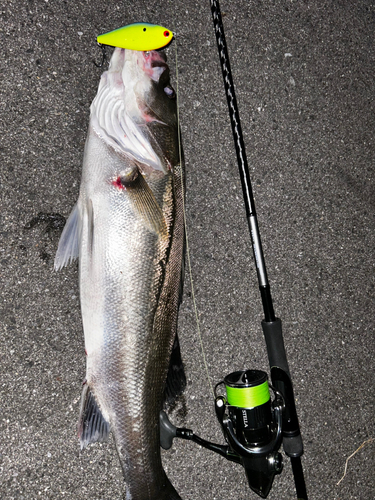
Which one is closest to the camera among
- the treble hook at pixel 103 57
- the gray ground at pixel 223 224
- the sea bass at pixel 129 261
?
the sea bass at pixel 129 261

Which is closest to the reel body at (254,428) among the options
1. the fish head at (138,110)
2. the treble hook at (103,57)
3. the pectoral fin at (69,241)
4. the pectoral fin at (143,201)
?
the pectoral fin at (143,201)

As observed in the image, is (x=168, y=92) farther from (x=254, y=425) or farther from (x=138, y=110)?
(x=254, y=425)

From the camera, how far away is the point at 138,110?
1877 millimetres

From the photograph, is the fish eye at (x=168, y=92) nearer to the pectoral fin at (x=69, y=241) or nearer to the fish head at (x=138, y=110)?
the fish head at (x=138, y=110)

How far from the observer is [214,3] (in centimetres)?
220

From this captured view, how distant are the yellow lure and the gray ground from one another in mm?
281

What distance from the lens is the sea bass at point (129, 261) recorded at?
1.75m

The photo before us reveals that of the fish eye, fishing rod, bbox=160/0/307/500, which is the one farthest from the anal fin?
the fish eye

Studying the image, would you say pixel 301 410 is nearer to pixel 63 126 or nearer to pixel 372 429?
pixel 372 429

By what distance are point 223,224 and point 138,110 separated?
78 centimetres

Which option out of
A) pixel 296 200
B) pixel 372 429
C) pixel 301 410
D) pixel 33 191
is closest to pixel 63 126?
pixel 33 191

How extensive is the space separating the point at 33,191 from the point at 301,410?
1813 millimetres

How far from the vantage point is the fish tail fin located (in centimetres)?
181

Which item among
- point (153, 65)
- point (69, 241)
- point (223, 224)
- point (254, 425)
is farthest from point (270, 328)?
point (153, 65)
